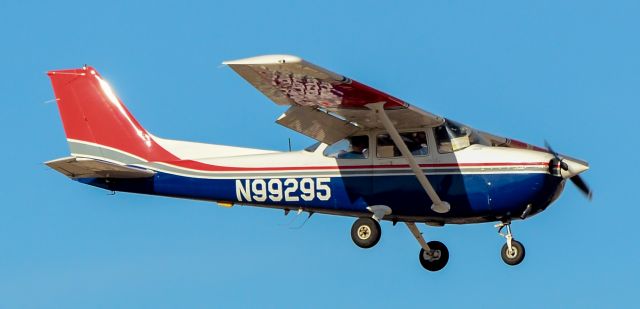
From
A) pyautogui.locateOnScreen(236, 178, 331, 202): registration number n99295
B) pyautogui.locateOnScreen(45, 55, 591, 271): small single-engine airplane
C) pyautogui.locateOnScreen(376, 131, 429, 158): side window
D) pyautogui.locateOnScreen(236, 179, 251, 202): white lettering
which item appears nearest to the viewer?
pyautogui.locateOnScreen(45, 55, 591, 271): small single-engine airplane

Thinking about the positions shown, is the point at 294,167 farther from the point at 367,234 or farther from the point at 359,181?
the point at 367,234

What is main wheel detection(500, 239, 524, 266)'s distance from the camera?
2091cm

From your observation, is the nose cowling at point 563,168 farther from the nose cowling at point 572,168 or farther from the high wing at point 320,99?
the high wing at point 320,99

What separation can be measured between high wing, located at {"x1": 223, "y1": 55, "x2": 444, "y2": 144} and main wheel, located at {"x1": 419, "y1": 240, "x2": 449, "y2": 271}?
2.59 meters

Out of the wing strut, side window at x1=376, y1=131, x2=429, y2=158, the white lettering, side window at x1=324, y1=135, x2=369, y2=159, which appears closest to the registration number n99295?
the white lettering

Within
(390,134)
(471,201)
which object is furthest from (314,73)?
(471,201)

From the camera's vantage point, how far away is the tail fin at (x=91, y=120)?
23734mm

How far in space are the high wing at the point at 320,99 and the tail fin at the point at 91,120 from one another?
12.3ft

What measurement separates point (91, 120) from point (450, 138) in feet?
22.1

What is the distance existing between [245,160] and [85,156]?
323cm

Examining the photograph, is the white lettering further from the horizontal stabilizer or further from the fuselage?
the horizontal stabilizer

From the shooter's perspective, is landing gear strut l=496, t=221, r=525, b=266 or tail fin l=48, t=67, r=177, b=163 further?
tail fin l=48, t=67, r=177, b=163

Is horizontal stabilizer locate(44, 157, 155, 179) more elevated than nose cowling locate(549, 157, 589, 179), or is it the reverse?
horizontal stabilizer locate(44, 157, 155, 179)

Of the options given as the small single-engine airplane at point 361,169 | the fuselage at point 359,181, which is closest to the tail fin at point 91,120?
the small single-engine airplane at point 361,169
